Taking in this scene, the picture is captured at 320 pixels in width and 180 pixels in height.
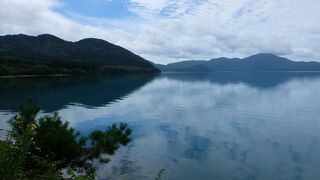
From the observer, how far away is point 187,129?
222ft

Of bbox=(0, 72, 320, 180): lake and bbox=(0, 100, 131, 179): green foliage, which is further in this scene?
bbox=(0, 72, 320, 180): lake

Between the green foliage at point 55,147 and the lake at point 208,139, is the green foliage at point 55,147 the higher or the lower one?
the higher one

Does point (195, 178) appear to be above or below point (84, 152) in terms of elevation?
below

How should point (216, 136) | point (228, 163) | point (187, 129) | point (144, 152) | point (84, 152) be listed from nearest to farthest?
point (84, 152) → point (228, 163) → point (144, 152) → point (216, 136) → point (187, 129)

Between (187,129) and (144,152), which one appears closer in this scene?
(144,152)

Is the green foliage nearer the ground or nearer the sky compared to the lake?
nearer the sky

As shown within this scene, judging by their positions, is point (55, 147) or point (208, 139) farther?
point (208, 139)

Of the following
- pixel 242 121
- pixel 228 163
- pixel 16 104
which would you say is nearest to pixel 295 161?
pixel 228 163

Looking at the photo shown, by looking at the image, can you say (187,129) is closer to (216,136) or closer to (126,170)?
(216,136)

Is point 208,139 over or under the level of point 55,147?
under

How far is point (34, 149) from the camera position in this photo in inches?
1136

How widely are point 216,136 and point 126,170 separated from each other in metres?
24.6

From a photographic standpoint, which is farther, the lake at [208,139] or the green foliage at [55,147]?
the lake at [208,139]

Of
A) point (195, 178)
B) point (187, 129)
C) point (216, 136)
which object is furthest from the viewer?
point (187, 129)
